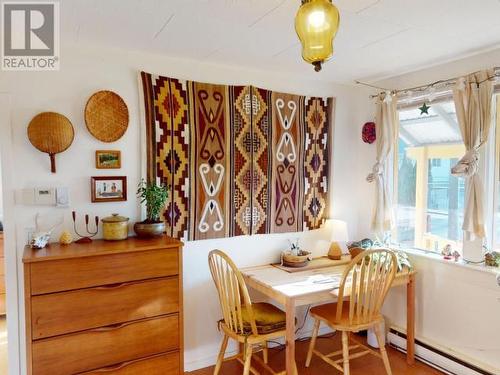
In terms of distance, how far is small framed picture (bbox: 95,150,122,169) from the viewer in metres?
2.40

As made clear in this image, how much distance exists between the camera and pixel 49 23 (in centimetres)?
199

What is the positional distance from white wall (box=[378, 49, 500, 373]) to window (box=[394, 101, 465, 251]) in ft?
0.76

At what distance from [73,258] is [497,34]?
2.73 m

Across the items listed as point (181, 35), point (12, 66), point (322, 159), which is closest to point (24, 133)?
point (12, 66)

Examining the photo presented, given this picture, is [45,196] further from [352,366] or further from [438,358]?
[438,358]

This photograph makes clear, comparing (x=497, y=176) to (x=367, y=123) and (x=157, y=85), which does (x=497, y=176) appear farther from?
(x=157, y=85)

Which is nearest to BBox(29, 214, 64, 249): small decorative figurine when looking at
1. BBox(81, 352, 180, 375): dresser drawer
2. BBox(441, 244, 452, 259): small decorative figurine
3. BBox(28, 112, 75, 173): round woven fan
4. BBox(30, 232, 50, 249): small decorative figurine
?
BBox(30, 232, 50, 249): small decorative figurine

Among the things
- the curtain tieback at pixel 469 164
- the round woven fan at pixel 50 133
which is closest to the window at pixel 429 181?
the curtain tieback at pixel 469 164

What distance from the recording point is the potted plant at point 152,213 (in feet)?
7.70

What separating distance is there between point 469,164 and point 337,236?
115 cm

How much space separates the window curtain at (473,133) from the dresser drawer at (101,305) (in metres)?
1.98

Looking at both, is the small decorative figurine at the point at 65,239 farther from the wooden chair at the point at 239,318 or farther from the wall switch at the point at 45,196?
the wooden chair at the point at 239,318

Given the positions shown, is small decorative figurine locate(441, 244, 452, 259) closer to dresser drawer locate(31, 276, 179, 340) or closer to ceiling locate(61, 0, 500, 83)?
ceiling locate(61, 0, 500, 83)

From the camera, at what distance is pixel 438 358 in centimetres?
274
